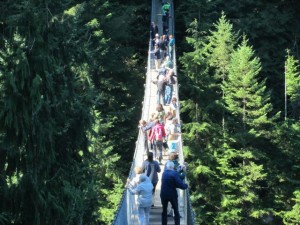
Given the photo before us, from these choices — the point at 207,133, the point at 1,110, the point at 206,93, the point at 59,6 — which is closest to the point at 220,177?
the point at 207,133

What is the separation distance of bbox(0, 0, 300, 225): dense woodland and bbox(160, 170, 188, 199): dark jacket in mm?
981

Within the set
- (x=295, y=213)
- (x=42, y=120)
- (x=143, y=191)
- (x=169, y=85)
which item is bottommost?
(x=295, y=213)

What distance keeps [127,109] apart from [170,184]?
16.2m

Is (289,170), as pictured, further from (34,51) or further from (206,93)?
(34,51)

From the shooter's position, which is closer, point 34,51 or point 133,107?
point 34,51

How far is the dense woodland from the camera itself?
25.1 ft

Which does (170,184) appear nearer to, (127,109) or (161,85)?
(161,85)

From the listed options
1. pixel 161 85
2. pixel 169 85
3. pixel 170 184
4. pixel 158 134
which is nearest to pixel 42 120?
pixel 170 184

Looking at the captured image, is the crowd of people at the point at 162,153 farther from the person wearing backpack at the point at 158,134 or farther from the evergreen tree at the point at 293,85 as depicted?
the evergreen tree at the point at 293,85

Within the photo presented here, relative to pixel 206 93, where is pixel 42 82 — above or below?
below

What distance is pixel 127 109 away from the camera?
2491 cm

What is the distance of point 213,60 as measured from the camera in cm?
2517

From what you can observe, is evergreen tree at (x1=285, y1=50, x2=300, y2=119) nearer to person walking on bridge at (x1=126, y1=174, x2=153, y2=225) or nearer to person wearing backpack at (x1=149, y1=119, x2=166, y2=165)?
person wearing backpack at (x1=149, y1=119, x2=166, y2=165)

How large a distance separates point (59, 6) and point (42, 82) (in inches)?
65.4
